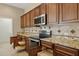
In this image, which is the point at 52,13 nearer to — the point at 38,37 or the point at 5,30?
the point at 38,37

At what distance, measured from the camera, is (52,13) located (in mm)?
1711

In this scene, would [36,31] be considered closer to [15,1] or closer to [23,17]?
[23,17]

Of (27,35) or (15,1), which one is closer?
(15,1)

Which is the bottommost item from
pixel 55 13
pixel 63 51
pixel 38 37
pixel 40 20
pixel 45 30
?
pixel 63 51

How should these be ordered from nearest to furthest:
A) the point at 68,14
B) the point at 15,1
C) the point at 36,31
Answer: the point at 15,1 < the point at 68,14 < the point at 36,31

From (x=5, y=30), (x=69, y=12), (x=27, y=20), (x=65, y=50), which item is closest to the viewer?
(x=65, y=50)

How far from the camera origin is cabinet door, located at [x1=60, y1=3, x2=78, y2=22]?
1312mm

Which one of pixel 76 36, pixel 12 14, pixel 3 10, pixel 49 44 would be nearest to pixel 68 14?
pixel 76 36

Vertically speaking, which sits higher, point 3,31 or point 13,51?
point 3,31

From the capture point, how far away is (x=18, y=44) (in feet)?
5.12

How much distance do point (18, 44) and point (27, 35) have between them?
0.67 feet

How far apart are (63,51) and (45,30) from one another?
45 cm

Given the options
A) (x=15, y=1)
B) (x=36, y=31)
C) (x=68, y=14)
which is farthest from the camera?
(x=36, y=31)

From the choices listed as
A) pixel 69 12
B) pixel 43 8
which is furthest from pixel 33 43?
pixel 69 12
